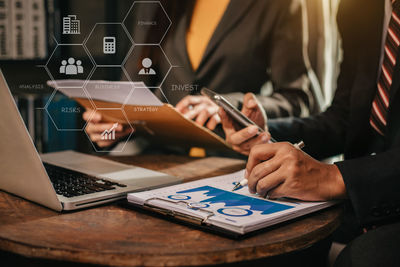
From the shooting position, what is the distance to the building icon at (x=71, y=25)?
51.1 inches

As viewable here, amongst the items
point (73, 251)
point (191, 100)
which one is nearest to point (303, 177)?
point (73, 251)

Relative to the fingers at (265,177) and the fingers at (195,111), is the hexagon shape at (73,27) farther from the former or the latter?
the fingers at (265,177)

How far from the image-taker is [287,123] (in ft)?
5.28

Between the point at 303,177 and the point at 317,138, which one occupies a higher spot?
the point at 303,177

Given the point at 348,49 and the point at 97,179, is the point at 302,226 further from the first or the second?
the point at 348,49

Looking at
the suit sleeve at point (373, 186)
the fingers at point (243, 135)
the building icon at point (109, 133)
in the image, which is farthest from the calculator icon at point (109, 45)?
the suit sleeve at point (373, 186)

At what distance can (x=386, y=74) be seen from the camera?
140 centimetres

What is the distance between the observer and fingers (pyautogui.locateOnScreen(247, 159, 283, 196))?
2.88 ft

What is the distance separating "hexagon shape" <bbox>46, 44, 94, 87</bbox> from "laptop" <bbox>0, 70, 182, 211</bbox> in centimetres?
30

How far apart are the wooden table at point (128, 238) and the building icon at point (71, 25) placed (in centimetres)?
63

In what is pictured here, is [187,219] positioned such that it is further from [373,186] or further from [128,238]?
[373,186]

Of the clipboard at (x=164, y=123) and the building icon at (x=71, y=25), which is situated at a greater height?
the building icon at (x=71, y=25)

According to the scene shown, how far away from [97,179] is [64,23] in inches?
23.1

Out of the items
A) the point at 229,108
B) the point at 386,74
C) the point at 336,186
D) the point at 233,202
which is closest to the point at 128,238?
the point at 233,202
